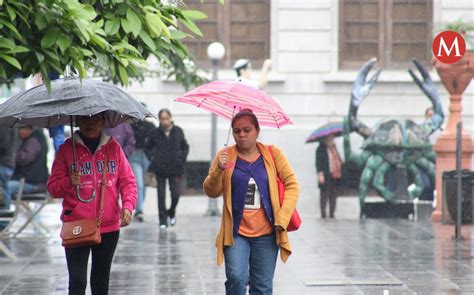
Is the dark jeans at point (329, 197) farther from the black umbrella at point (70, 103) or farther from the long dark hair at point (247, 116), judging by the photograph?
the long dark hair at point (247, 116)

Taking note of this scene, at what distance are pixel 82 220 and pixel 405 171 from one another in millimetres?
12468

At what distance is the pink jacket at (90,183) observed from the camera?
8297 mm

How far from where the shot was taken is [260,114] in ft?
→ 28.9

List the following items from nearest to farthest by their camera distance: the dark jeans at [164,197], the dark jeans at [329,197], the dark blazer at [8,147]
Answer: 1. the dark blazer at [8,147]
2. the dark jeans at [164,197]
3. the dark jeans at [329,197]

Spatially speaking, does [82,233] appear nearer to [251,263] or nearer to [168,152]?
[251,263]

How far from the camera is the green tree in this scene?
260 inches

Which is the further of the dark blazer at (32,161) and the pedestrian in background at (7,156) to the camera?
the dark blazer at (32,161)

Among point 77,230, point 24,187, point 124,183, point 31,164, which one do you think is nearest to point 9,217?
point 24,187

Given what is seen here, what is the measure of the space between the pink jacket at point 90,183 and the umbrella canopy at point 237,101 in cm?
66

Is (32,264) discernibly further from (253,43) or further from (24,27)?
(253,43)

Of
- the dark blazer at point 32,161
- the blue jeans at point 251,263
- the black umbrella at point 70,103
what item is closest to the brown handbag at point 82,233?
the black umbrella at point 70,103

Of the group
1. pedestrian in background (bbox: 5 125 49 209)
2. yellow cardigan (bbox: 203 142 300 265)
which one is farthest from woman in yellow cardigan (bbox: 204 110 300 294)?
pedestrian in background (bbox: 5 125 49 209)

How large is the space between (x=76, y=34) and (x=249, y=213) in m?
2.01

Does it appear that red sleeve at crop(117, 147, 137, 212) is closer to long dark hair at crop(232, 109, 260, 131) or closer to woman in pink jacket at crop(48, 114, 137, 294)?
woman in pink jacket at crop(48, 114, 137, 294)
